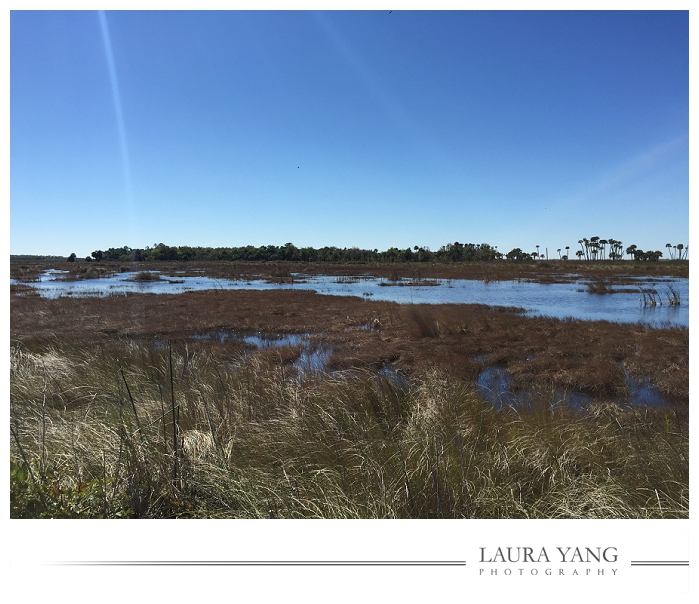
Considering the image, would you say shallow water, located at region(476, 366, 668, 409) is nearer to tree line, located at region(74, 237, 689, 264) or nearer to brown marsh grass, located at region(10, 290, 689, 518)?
brown marsh grass, located at region(10, 290, 689, 518)

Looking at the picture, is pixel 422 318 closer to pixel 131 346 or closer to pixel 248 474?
pixel 131 346

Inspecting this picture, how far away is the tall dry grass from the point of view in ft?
7.61

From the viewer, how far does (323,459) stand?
2.99m
